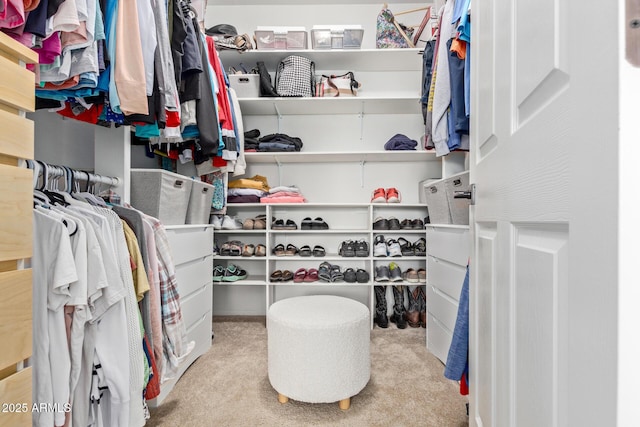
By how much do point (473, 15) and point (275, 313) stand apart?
1.26 metres

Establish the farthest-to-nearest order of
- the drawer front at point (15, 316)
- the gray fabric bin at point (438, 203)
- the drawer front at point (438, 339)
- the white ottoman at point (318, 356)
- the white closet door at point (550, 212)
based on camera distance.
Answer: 1. the gray fabric bin at point (438, 203)
2. the drawer front at point (438, 339)
3. the white ottoman at point (318, 356)
4. the drawer front at point (15, 316)
5. the white closet door at point (550, 212)

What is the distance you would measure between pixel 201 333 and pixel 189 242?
1.84 ft

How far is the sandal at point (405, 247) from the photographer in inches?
94.8

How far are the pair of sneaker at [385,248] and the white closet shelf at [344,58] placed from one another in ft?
4.44

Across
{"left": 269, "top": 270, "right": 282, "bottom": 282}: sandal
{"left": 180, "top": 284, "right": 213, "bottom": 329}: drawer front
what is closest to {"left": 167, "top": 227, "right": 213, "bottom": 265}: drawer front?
{"left": 180, "top": 284, "right": 213, "bottom": 329}: drawer front

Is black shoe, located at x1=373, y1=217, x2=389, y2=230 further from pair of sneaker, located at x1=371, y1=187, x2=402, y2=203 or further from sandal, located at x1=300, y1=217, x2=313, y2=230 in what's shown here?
sandal, located at x1=300, y1=217, x2=313, y2=230

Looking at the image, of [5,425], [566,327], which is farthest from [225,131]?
[566,327]

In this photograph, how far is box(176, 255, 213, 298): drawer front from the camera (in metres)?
1.62

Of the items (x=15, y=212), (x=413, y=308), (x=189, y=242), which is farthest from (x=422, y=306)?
(x=15, y=212)

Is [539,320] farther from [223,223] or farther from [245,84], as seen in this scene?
[245,84]

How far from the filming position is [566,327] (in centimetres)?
35

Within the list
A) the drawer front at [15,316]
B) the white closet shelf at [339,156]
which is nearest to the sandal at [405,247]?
the white closet shelf at [339,156]

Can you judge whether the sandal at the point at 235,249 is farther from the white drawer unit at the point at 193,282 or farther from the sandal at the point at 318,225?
the sandal at the point at 318,225

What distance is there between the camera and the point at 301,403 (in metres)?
1.38
